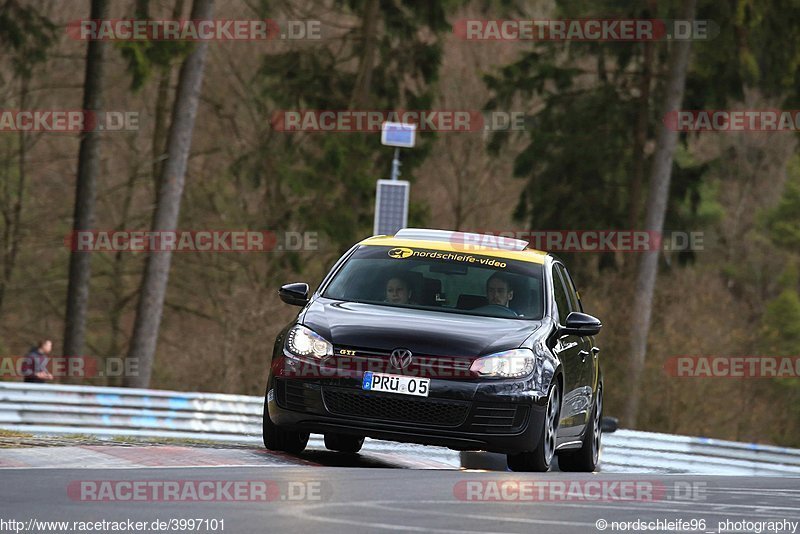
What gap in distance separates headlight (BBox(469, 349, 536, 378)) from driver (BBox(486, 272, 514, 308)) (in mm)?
1077

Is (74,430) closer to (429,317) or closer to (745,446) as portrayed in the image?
(429,317)

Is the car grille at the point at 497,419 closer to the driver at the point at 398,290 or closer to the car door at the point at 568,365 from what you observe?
the car door at the point at 568,365

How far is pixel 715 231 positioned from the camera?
190 feet

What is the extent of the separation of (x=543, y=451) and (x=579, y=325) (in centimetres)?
118

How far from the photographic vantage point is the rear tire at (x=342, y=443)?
44.5 feet

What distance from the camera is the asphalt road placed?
820cm

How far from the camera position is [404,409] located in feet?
37.5

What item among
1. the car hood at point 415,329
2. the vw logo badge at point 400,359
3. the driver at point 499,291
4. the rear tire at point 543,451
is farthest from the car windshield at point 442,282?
the vw logo badge at point 400,359

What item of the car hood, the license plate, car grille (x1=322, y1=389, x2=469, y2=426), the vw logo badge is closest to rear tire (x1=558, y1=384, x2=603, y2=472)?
the car hood

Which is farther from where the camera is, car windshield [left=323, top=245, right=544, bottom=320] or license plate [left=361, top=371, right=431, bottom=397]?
car windshield [left=323, top=245, right=544, bottom=320]

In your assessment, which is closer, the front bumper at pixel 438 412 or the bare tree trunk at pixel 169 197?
the front bumper at pixel 438 412

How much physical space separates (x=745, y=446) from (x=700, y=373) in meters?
9.22

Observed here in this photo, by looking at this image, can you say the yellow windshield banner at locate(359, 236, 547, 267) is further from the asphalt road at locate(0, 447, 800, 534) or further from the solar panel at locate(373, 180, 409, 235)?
the solar panel at locate(373, 180, 409, 235)

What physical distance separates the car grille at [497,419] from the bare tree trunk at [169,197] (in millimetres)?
16719
